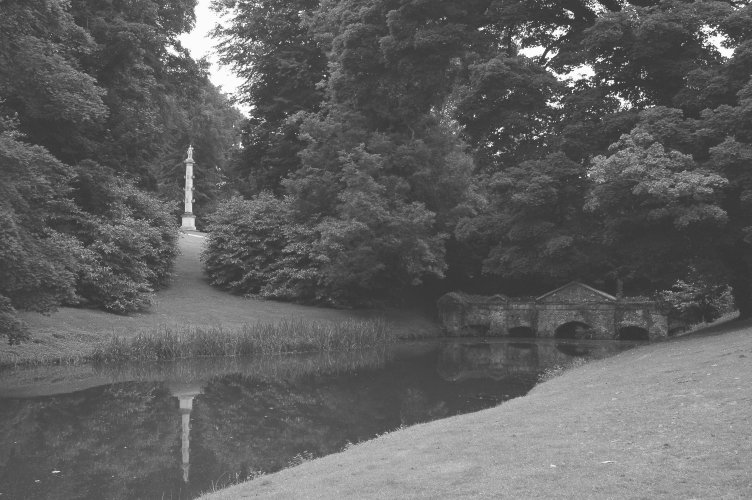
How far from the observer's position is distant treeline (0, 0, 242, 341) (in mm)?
15570

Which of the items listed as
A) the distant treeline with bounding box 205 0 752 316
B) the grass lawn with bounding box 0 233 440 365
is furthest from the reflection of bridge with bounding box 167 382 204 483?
the distant treeline with bounding box 205 0 752 316

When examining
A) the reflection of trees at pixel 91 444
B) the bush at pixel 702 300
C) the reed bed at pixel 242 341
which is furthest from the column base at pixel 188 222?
the reflection of trees at pixel 91 444

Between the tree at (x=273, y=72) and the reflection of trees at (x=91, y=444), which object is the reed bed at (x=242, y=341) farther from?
the tree at (x=273, y=72)

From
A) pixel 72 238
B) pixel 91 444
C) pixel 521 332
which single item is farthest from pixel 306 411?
pixel 521 332

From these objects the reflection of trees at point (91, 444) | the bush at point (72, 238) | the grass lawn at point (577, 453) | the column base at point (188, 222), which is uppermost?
the column base at point (188, 222)

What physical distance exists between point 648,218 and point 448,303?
68.1 feet

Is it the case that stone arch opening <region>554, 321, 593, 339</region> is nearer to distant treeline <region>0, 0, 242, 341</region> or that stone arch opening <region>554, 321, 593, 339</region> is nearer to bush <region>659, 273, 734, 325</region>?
bush <region>659, 273, 734, 325</region>

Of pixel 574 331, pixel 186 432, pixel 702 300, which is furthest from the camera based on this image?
pixel 574 331

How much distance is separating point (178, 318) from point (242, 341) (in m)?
4.88

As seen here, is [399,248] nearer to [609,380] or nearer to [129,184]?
[129,184]

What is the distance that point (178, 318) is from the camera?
2727 centimetres

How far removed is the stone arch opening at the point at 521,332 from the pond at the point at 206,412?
11.9 metres

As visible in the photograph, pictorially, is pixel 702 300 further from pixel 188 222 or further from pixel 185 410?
pixel 188 222

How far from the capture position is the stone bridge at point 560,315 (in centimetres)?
3366
